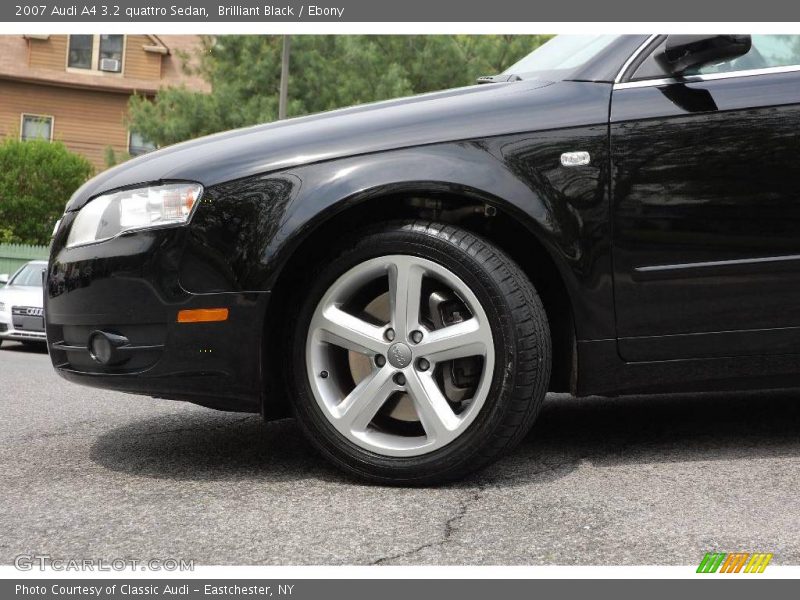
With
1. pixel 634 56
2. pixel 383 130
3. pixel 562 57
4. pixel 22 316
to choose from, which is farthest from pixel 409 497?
pixel 22 316

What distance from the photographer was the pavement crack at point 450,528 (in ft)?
7.77

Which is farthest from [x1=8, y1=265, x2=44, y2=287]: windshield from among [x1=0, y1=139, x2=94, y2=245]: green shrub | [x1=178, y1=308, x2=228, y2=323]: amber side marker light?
[x1=0, y1=139, x2=94, y2=245]: green shrub

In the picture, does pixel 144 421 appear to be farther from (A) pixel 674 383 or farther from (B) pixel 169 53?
(B) pixel 169 53

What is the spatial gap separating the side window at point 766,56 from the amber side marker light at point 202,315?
169 centimetres

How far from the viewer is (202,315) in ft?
9.93

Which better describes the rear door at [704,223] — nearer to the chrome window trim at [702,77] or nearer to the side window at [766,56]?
the chrome window trim at [702,77]

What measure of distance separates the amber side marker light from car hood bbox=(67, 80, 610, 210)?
0.39 metres

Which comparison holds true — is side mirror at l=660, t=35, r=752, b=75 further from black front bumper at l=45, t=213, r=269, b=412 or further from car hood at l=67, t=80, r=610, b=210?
black front bumper at l=45, t=213, r=269, b=412

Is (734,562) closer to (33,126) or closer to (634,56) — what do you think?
(634,56)

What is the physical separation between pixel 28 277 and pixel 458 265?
12.1 m

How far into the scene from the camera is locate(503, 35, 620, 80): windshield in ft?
10.9

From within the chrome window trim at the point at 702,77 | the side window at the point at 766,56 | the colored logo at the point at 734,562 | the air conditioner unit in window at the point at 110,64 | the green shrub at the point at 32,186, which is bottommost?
the green shrub at the point at 32,186

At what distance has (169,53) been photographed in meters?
32.0

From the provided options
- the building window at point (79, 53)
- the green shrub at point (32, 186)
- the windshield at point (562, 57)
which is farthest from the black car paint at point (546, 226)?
the building window at point (79, 53)
